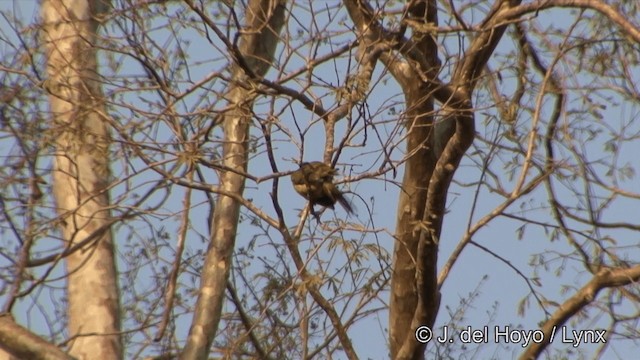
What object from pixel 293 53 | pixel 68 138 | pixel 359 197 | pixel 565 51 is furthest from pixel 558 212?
pixel 68 138

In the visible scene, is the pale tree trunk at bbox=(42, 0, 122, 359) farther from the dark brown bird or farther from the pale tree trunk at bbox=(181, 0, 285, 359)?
the dark brown bird

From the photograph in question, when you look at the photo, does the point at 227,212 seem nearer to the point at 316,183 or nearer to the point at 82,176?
the point at 82,176

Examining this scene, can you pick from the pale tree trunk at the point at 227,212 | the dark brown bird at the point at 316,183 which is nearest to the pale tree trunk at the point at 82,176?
the pale tree trunk at the point at 227,212

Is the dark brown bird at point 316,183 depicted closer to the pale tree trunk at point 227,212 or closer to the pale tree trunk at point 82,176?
the pale tree trunk at point 227,212

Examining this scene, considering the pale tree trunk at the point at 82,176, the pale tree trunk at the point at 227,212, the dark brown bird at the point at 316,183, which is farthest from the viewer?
the pale tree trunk at the point at 227,212

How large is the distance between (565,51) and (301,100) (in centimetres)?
145

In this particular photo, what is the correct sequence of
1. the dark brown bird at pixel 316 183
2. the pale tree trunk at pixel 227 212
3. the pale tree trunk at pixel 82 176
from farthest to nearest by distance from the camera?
the pale tree trunk at pixel 227 212, the pale tree trunk at pixel 82 176, the dark brown bird at pixel 316 183

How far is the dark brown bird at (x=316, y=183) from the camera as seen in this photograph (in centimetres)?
475

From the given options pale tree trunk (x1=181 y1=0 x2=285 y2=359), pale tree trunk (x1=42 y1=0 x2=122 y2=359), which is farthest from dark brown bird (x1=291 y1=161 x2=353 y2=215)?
pale tree trunk (x1=42 y1=0 x2=122 y2=359)

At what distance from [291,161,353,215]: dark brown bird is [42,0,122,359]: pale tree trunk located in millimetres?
979

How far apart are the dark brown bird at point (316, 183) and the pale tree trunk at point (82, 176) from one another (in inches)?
38.5

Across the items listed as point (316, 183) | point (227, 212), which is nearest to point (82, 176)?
point (227, 212)

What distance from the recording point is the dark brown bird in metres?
A: 4.75

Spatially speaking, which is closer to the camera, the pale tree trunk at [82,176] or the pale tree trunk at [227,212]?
the pale tree trunk at [82,176]
